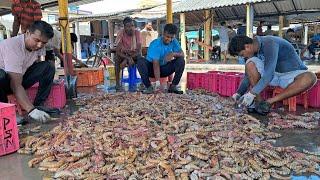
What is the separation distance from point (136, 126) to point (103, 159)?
89cm

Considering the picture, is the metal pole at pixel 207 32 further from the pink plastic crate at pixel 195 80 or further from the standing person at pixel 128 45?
the pink plastic crate at pixel 195 80

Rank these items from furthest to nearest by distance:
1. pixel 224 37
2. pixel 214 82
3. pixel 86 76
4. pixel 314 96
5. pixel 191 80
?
pixel 224 37 → pixel 86 76 → pixel 191 80 → pixel 214 82 → pixel 314 96

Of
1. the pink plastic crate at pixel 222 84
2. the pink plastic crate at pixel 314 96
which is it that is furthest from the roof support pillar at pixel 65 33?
the pink plastic crate at pixel 314 96

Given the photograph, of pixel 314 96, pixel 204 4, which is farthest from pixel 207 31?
pixel 314 96

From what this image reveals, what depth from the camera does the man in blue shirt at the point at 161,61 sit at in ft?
20.3

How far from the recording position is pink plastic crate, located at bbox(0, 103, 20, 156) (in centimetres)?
322

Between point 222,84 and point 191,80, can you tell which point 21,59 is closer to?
point 222,84

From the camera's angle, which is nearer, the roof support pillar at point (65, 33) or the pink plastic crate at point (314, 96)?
the pink plastic crate at point (314, 96)

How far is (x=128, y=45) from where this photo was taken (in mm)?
7195

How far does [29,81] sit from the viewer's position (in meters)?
4.82

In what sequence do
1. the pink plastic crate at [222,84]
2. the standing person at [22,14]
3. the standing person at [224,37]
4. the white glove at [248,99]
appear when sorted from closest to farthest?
the white glove at [248,99] → the pink plastic crate at [222,84] → the standing person at [22,14] → the standing person at [224,37]

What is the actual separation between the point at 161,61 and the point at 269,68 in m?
2.44

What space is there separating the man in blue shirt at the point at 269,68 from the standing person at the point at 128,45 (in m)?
3.01

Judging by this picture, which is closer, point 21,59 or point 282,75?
point 21,59
